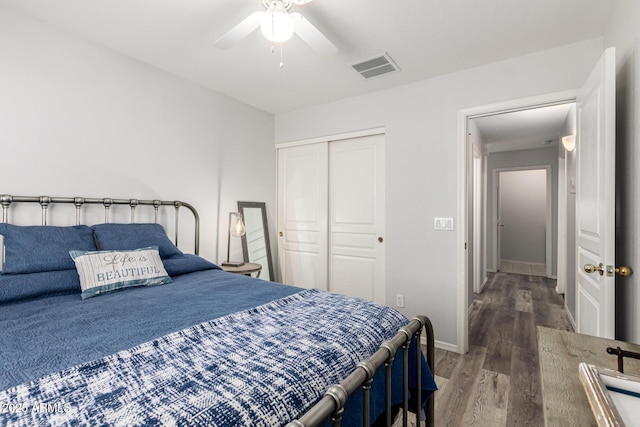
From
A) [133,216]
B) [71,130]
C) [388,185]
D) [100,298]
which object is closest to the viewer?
[100,298]

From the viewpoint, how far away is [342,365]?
107cm

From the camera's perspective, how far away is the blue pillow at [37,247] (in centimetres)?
171

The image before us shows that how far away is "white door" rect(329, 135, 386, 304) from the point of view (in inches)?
131

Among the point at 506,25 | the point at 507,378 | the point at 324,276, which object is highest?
the point at 506,25

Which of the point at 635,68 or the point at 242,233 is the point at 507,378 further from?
the point at 242,233

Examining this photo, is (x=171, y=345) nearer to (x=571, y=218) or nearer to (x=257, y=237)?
(x=257, y=237)

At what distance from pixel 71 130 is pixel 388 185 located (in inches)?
103

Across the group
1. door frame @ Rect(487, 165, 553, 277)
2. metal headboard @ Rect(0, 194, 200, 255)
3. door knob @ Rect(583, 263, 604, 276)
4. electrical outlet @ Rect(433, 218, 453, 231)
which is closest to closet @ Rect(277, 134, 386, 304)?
electrical outlet @ Rect(433, 218, 453, 231)

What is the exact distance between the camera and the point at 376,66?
2.67m

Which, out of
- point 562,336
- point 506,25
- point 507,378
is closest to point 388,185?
point 506,25

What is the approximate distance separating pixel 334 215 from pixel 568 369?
9.26 feet

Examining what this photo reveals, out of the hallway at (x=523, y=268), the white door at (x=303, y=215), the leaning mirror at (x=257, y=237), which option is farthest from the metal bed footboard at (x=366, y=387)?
the hallway at (x=523, y=268)

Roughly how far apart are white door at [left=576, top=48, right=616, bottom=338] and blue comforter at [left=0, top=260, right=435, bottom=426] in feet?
3.25

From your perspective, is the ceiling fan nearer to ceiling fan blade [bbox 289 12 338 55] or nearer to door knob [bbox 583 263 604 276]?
ceiling fan blade [bbox 289 12 338 55]
